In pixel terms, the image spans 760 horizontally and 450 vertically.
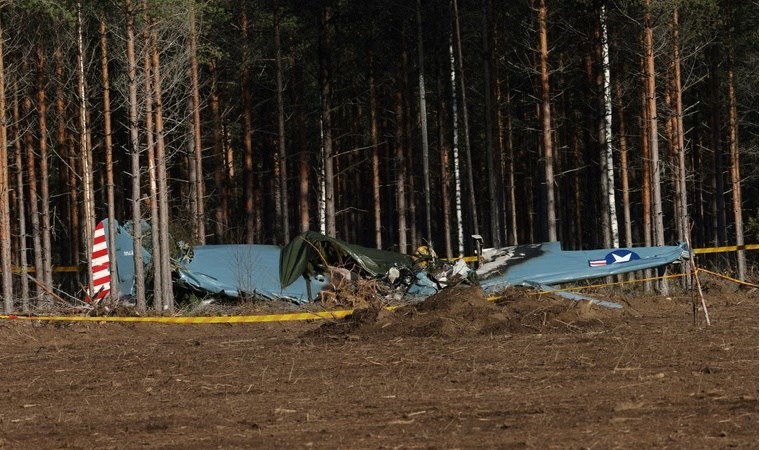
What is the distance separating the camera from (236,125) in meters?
38.1

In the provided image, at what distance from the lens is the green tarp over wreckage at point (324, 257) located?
2195 cm

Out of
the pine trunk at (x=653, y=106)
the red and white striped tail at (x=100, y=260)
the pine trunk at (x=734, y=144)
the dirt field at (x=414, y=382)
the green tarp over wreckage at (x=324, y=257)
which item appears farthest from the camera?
the pine trunk at (x=734, y=144)

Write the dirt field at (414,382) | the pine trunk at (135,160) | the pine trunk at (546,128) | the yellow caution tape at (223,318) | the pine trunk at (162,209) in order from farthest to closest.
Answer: the pine trunk at (546,128), the pine trunk at (135,160), the pine trunk at (162,209), the yellow caution tape at (223,318), the dirt field at (414,382)

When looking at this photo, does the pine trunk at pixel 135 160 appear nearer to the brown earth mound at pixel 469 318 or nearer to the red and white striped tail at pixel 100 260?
the red and white striped tail at pixel 100 260

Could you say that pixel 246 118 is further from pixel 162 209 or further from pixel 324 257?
pixel 324 257

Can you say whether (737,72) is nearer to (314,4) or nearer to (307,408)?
(314,4)

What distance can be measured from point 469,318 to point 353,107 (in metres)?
26.5

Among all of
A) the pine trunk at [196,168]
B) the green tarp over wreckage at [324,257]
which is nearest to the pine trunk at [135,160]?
the green tarp over wreckage at [324,257]

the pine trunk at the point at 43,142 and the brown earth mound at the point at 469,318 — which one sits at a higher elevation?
the pine trunk at the point at 43,142

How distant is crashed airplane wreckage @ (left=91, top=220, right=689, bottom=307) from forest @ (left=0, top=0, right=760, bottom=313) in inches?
31.5

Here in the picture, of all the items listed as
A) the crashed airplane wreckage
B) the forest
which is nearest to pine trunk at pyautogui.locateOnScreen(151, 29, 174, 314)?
the forest

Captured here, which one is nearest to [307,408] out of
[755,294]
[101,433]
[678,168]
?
[101,433]

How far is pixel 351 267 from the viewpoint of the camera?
2206 cm

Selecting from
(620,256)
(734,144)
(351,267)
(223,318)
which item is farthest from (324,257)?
(734,144)
